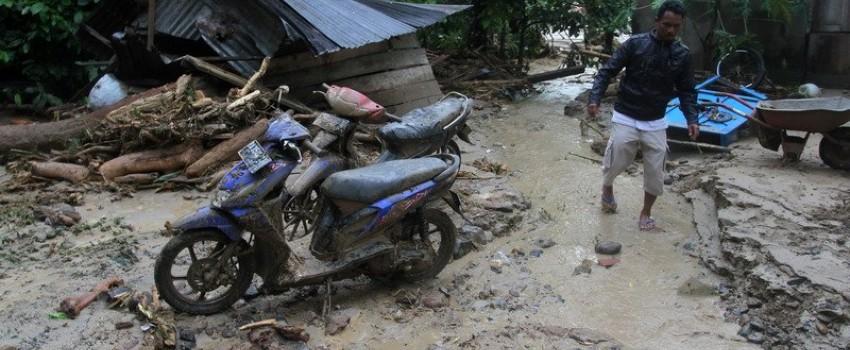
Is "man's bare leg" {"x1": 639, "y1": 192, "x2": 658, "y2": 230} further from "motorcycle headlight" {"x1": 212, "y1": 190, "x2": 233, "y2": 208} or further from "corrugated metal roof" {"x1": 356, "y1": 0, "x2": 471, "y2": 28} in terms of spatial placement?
"corrugated metal roof" {"x1": 356, "y1": 0, "x2": 471, "y2": 28}

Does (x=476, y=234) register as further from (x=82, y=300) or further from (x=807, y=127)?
(x=807, y=127)

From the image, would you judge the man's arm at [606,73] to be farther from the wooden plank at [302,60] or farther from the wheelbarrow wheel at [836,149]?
the wooden plank at [302,60]

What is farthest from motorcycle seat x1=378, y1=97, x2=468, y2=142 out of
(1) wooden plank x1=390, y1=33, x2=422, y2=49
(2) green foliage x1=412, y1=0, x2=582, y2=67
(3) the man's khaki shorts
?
(2) green foliage x1=412, y1=0, x2=582, y2=67

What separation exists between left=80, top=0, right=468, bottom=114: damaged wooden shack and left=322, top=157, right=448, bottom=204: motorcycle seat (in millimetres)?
3021

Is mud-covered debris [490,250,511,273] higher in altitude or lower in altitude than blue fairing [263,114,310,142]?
lower

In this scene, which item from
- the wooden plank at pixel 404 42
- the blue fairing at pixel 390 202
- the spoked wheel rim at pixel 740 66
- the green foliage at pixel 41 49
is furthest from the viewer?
the spoked wheel rim at pixel 740 66

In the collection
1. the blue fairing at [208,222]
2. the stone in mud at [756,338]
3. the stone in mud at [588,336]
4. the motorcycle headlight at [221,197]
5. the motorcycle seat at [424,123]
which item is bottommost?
the stone in mud at [756,338]

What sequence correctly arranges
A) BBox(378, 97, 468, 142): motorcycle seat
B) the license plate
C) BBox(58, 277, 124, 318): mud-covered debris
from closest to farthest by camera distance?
the license plate, BBox(58, 277, 124, 318): mud-covered debris, BBox(378, 97, 468, 142): motorcycle seat

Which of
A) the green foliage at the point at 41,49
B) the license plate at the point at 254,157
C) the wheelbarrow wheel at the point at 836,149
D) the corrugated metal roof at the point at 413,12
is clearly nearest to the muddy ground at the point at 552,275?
the wheelbarrow wheel at the point at 836,149

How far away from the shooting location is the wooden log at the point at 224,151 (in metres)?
6.30

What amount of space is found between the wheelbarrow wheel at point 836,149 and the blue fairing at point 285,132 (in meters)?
5.26

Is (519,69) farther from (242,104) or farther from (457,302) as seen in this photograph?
(457,302)

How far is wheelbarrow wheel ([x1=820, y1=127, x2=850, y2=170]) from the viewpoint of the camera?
6328 millimetres

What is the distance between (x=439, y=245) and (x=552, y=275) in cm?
81
